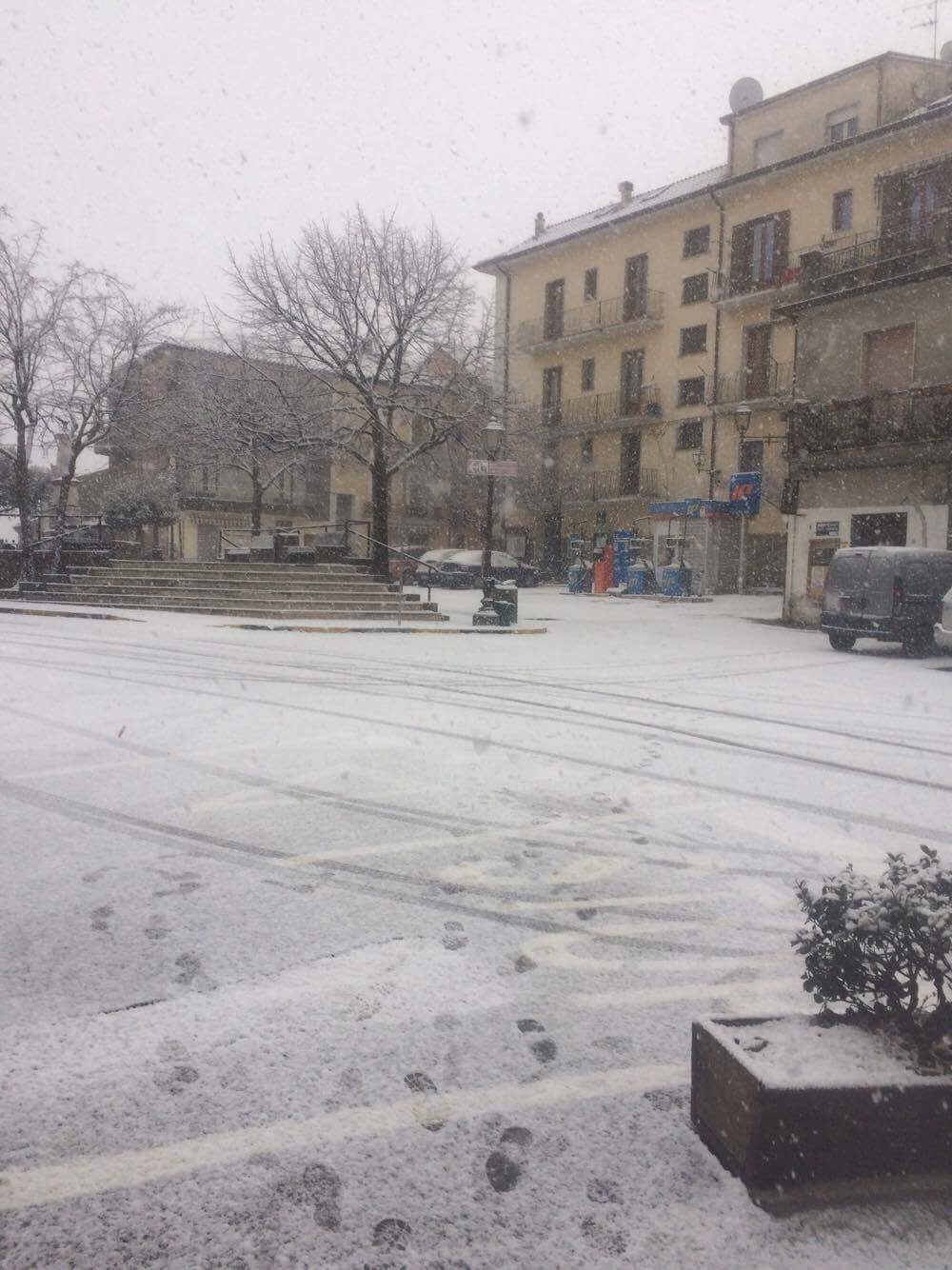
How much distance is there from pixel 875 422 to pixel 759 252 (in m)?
17.0

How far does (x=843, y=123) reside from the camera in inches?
1227

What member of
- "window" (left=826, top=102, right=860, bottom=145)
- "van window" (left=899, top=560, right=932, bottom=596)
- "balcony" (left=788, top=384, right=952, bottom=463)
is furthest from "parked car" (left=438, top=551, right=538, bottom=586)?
"van window" (left=899, top=560, right=932, bottom=596)

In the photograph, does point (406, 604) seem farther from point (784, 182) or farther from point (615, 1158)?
point (784, 182)

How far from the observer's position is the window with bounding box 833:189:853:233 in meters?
30.7

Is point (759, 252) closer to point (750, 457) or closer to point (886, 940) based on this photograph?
point (750, 457)

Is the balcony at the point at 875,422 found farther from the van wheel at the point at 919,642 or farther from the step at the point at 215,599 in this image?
the step at the point at 215,599

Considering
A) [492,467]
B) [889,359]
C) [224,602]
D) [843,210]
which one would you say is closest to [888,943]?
[492,467]

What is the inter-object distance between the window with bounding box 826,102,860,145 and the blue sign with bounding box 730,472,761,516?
10959 millimetres

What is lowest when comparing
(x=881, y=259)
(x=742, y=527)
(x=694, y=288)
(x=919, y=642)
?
(x=919, y=642)

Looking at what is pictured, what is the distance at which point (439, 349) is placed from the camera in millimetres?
23594

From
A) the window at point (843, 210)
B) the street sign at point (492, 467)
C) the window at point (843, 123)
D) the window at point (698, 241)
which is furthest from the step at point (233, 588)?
the window at point (698, 241)

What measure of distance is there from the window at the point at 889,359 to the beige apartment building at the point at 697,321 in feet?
26.3

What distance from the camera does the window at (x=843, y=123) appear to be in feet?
101

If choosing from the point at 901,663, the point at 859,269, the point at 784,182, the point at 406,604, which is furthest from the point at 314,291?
the point at 784,182
